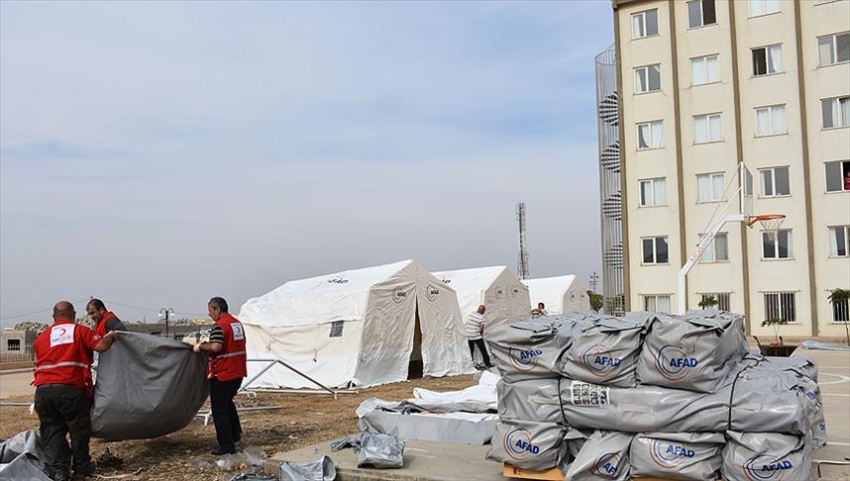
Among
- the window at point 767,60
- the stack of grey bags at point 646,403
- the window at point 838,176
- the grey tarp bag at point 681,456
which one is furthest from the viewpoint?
the window at point 767,60

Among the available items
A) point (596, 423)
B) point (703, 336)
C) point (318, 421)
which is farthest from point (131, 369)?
point (703, 336)

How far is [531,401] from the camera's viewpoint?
651 cm

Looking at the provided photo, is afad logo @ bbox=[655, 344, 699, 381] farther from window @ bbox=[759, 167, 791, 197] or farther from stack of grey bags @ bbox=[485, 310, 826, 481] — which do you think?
window @ bbox=[759, 167, 791, 197]

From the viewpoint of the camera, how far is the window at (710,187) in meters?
31.8

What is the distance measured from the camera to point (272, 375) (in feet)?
58.9

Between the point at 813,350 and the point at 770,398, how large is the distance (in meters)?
22.7

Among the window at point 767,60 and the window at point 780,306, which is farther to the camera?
the window at point 767,60

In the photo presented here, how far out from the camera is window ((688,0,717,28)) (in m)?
32.6

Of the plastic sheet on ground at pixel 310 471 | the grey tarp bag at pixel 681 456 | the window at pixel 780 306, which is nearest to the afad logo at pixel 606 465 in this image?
the grey tarp bag at pixel 681 456

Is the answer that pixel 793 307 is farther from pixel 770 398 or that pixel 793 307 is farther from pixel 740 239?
pixel 770 398

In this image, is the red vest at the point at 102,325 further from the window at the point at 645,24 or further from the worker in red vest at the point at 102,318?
the window at the point at 645,24

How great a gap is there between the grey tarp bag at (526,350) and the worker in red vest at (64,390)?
4.01 meters

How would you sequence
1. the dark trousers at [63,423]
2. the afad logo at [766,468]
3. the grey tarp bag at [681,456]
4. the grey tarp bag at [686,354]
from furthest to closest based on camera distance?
the dark trousers at [63,423] < the grey tarp bag at [686,354] < the grey tarp bag at [681,456] < the afad logo at [766,468]

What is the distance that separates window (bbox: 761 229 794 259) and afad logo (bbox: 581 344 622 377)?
1062 inches
